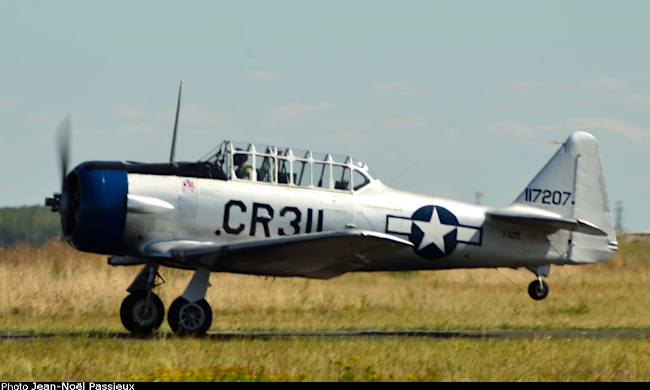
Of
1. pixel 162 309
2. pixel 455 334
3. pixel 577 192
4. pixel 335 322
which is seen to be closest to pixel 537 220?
→ pixel 577 192

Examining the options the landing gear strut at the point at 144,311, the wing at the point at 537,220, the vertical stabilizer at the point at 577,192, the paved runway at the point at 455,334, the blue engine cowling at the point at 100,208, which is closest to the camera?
the blue engine cowling at the point at 100,208

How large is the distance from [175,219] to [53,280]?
8.05 meters

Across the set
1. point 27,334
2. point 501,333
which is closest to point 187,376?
point 27,334

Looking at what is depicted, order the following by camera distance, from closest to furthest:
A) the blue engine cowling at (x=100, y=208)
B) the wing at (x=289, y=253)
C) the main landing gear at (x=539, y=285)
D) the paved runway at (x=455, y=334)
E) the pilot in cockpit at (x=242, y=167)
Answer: the wing at (x=289, y=253) < the blue engine cowling at (x=100, y=208) < the paved runway at (x=455, y=334) < the pilot in cockpit at (x=242, y=167) < the main landing gear at (x=539, y=285)

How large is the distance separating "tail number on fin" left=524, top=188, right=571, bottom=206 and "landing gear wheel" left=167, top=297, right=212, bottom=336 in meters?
6.39

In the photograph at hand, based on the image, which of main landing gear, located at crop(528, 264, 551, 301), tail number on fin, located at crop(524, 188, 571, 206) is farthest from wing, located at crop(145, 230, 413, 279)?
tail number on fin, located at crop(524, 188, 571, 206)

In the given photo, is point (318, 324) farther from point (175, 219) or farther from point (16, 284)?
point (16, 284)

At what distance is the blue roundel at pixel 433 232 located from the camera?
1233 centimetres

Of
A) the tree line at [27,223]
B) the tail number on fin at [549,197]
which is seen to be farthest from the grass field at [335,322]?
the tree line at [27,223]

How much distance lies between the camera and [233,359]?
8.30m

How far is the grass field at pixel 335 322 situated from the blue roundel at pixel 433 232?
170 centimetres

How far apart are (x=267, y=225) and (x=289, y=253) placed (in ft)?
3.45

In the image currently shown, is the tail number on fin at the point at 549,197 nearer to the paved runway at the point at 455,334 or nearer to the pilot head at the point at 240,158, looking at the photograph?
the paved runway at the point at 455,334

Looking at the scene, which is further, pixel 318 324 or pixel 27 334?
pixel 318 324
